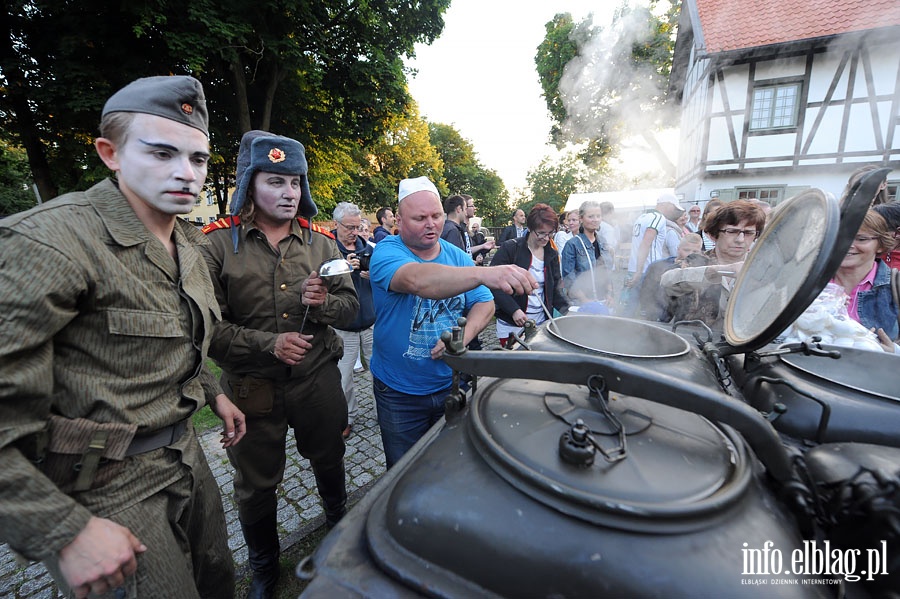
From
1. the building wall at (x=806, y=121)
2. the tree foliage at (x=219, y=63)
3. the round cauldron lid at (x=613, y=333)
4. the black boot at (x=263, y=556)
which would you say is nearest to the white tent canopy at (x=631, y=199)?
the building wall at (x=806, y=121)

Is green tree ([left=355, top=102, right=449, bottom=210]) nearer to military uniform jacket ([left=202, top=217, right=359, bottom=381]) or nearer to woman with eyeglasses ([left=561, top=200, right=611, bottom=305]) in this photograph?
woman with eyeglasses ([left=561, top=200, right=611, bottom=305])

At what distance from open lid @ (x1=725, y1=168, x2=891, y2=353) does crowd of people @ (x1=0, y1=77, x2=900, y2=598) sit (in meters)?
0.82

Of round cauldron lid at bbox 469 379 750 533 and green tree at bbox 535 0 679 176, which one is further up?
green tree at bbox 535 0 679 176

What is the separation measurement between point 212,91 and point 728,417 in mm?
14088

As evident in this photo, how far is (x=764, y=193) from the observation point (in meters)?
12.7

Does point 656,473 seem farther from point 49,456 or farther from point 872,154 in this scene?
point 872,154

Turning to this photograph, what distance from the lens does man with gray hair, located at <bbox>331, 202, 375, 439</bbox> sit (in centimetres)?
273

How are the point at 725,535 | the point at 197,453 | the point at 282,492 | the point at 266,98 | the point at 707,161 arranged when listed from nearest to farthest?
the point at 725,535, the point at 197,453, the point at 282,492, the point at 266,98, the point at 707,161

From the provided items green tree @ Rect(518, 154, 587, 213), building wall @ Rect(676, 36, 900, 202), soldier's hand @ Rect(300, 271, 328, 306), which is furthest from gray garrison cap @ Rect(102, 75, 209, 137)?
green tree @ Rect(518, 154, 587, 213)

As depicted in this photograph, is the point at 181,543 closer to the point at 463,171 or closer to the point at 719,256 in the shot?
the point at 719,256

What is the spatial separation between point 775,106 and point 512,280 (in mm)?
15734

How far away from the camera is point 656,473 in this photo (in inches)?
36.4

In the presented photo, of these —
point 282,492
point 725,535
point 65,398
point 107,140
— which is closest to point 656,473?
point 725,535

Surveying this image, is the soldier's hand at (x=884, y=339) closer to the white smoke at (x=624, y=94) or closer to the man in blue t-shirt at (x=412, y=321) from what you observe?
the man in blue t-shirt at (x=412, y=321)
